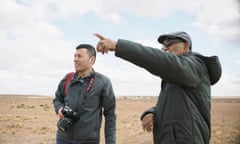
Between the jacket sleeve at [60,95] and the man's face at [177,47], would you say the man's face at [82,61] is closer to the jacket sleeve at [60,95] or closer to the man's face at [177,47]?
the jacket sleeve at [60,95]

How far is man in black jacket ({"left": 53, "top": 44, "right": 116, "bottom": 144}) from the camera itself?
394cm

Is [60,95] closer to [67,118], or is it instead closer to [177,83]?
[67,118]

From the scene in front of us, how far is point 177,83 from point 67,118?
178cm

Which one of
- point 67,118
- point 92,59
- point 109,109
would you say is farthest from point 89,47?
point 67,118

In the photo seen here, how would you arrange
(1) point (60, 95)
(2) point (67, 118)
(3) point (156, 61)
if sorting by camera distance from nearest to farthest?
(3) point (156, 61), (2) point (67, 118), (1) point (60, 95)

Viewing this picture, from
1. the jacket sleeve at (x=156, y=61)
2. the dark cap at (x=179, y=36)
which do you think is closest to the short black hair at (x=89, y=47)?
the dark cap at (x=179, y=36)

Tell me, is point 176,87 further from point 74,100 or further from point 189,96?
point 74,100

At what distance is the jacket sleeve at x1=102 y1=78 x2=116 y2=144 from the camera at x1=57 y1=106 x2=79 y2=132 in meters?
0.42

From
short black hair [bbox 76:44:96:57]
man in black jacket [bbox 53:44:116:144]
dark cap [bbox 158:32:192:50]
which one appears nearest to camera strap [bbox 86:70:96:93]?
man in black jacket [bbox 53:44:116:144]

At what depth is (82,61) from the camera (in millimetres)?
4203

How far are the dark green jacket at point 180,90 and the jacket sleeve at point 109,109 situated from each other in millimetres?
1456

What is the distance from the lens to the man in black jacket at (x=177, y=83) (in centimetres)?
231

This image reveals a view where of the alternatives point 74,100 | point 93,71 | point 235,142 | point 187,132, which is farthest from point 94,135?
point 235,142

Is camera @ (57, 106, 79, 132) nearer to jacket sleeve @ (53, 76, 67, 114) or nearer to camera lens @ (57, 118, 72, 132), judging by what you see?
camera lens @ (57, 118, 72, 132)
